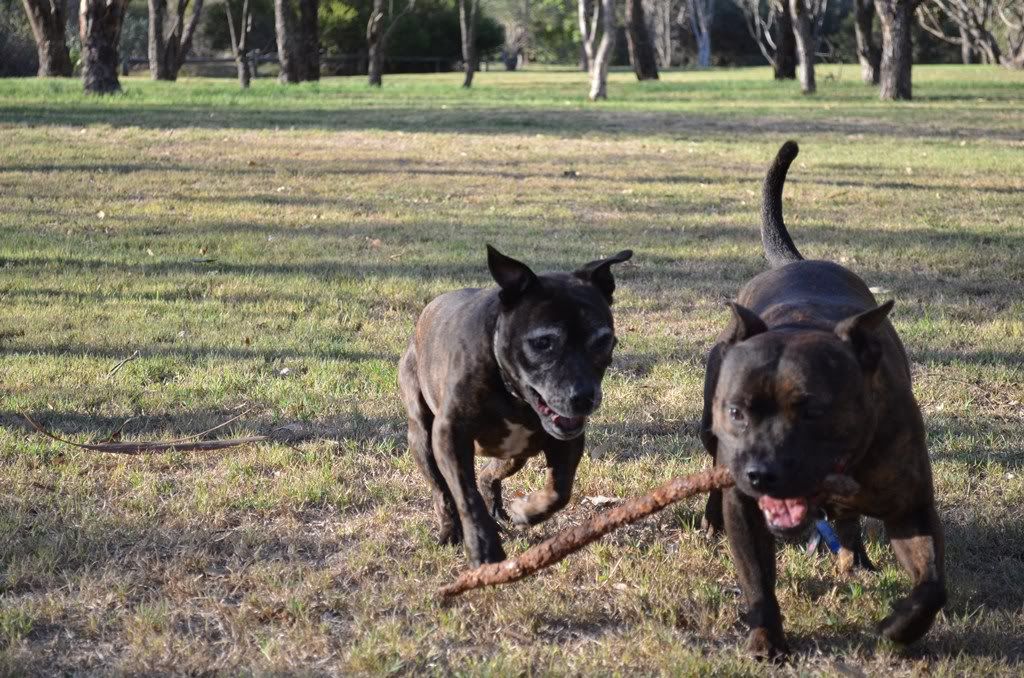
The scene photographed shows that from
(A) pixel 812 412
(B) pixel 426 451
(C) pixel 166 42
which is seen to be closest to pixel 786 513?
(A) pixel 812 412

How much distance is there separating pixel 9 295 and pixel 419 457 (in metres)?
4.82

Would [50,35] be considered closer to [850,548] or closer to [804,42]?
[804,42]

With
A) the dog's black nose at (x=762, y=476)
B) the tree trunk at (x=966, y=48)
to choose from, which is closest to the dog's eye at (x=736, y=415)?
the dog's black nose at (x=762, y=476)

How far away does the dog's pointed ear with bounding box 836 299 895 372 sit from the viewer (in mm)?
3678

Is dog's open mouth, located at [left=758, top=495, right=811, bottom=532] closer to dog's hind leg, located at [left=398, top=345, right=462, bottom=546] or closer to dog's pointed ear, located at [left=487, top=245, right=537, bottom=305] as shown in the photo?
dog's pointed ear, located at [left=487, top=245, right=537, bottom=305]

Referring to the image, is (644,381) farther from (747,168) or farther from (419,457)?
(747,168)

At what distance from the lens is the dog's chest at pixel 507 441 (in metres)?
4.79

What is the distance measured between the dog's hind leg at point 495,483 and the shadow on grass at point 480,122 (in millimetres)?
16705

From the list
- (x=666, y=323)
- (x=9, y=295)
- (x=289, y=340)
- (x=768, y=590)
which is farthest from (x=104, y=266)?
(x=768, y=590)

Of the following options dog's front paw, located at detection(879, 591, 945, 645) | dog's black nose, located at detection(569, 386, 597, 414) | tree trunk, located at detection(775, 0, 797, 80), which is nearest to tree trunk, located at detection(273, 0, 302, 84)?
tree trunk, located at detection(775, 0, 797, 80)

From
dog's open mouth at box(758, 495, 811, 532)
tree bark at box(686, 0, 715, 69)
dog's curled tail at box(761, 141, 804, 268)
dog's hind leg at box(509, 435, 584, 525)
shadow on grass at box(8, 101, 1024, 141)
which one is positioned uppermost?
tree bark at box(686, 0, 715, 69)

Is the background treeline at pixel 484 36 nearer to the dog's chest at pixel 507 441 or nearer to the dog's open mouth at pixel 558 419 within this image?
the dog's chest at pixel 507 441

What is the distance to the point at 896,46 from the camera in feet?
93.4

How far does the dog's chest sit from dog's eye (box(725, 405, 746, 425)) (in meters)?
1.26
